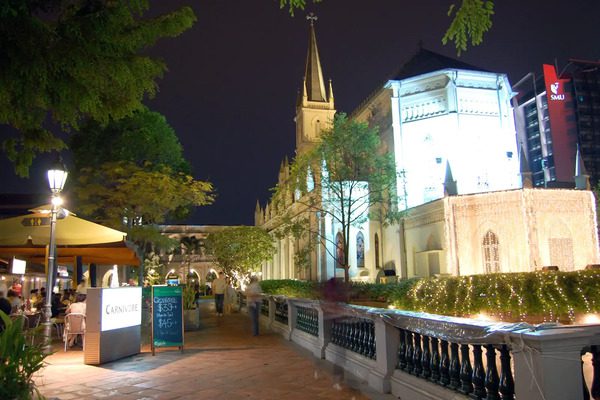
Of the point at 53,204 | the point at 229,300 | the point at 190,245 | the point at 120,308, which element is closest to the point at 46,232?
the point at 53,204

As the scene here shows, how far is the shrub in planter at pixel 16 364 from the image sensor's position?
4.46 meters

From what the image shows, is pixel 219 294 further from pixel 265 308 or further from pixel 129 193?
pixel 129 193

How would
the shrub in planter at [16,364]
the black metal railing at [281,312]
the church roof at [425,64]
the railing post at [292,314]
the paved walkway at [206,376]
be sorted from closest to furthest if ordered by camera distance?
the shrub in planter at [16,364] → the paved walkway at [206,376] → the railing post at [292,314] → the black metal railing at [281,312] → the church roof at [425,64]

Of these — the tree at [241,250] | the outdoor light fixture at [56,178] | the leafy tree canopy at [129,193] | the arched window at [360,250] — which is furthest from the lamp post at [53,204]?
the arched window at [360,250]

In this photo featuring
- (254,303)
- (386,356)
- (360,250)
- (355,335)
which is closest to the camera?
(386,356)

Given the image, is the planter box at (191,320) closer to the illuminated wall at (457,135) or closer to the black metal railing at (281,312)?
the black metal railing at (281,312)

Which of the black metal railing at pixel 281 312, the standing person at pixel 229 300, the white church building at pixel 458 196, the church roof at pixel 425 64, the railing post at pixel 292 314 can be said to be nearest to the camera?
the railing post at pixel 292 314

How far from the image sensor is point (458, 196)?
82.9 ft

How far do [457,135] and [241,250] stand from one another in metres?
18.6

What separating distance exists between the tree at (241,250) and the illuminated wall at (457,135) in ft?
43.3

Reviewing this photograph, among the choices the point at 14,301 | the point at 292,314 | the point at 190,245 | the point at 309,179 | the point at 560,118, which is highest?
the point at 560,118

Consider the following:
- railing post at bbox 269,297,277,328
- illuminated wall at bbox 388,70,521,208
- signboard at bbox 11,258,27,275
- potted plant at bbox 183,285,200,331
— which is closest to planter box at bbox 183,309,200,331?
potted plant at bbox 183,285,200,331

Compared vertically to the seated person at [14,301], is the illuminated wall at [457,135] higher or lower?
higher

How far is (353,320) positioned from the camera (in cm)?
848
